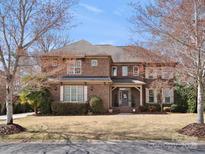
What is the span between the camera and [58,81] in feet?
86.3

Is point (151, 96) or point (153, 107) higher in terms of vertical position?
point (151, 96)

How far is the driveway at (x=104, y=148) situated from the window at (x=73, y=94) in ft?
54.5

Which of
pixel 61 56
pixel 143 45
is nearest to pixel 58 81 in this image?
pixel 61 56

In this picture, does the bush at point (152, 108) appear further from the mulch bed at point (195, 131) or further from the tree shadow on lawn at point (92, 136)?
the tree shadow on lawn at point (92, 136)

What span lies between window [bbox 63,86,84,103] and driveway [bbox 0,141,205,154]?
1661 centimetres

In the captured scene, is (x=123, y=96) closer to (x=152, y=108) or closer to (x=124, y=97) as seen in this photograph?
(x=124, y=97)

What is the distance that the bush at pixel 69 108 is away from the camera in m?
25.5

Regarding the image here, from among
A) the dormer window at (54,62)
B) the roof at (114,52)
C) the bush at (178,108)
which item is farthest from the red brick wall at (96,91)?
the dormer window at (54,62)

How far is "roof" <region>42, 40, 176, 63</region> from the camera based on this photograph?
13.7 m

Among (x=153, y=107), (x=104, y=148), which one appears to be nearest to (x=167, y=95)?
(x=153, y=107)

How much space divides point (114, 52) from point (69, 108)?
11496 millimetres

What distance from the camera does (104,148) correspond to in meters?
9.40

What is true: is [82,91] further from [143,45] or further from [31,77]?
[143,45]

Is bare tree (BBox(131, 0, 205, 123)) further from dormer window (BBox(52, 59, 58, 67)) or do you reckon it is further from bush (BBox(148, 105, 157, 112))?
bush (BBox(148, 105, 157, 112))
